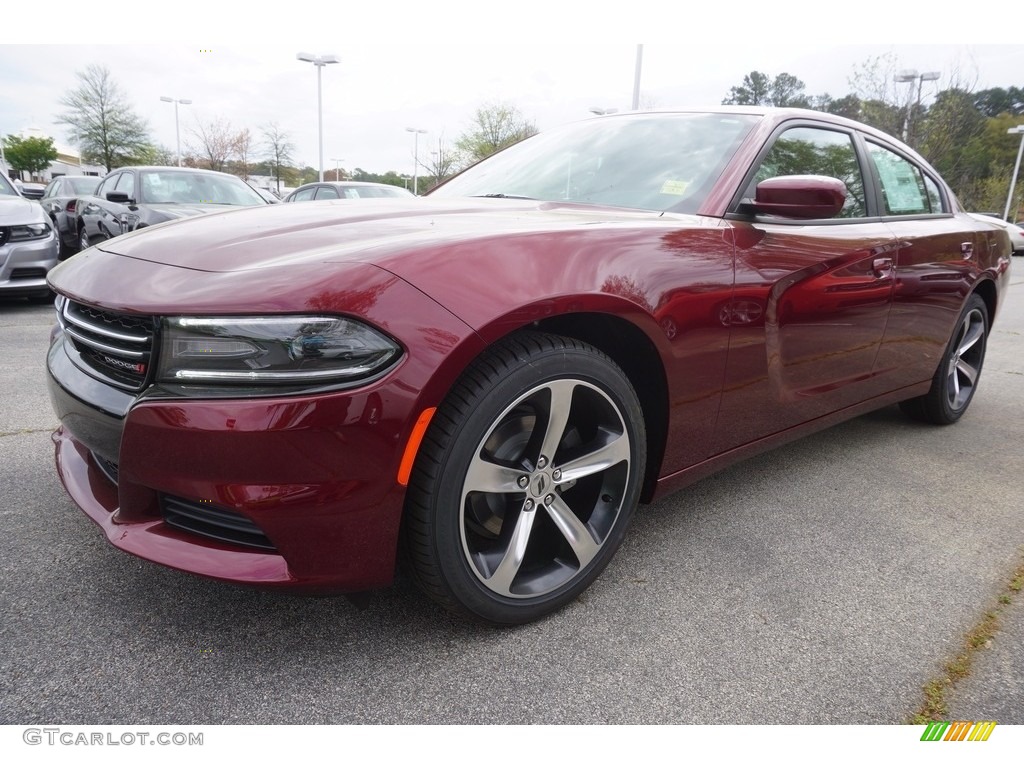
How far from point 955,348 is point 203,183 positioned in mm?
7420

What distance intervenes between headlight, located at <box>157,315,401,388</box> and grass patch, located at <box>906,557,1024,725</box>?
146 centimetres

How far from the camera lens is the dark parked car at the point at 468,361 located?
1.42 metres

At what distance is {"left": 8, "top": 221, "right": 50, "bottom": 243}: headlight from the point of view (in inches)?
237

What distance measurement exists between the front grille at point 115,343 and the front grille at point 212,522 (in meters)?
0.28

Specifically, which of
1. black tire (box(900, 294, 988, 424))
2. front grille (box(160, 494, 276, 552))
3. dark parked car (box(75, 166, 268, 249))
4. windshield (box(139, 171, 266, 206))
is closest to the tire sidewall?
black tire (box(900, 294, 988, 424))

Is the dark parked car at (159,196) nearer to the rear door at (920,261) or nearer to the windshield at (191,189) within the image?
the windshield at (191,189)

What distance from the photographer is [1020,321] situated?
859cm

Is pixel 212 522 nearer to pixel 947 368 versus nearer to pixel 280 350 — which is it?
pixel 280 350

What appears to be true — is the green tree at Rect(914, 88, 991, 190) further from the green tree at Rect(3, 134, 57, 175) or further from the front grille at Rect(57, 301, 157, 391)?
the green tree at Rect(3, 134, 57, 175)

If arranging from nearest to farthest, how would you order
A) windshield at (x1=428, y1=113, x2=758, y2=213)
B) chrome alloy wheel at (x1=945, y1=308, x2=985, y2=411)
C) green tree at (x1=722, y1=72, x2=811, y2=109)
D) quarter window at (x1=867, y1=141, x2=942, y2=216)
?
windshield at (x1=428, y1=113, x2=758, y2=213), quarter window at (x1=867, y1=141, x2=942, y2=216), chrome alloy wheel at (x1=945, y1=308, x2=985, y2=411), green tree at (x1=722, y1=72, x2=811, y2=109)

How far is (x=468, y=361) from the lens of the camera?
5.00ft

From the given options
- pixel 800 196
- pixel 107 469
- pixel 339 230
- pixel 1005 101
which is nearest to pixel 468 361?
pixel 339 230
